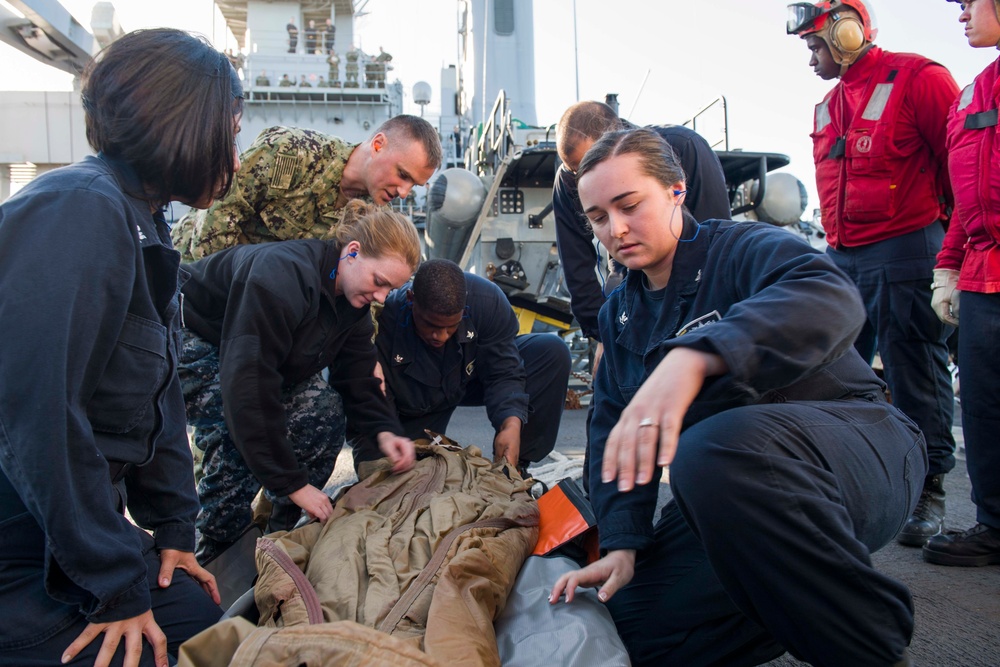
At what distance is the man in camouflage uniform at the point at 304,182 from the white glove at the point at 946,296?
1945mm

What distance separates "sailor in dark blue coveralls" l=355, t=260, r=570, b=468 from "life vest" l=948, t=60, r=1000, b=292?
1662 millimetres

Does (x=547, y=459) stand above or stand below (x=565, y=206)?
below

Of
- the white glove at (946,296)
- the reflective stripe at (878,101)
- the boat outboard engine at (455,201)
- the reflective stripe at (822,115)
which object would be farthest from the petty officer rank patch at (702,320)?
the boat outboard engine at (455,201)

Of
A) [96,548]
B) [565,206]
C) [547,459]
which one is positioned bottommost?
[547,459]

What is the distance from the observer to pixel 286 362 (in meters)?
2.27

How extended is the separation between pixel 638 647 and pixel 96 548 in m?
1.14

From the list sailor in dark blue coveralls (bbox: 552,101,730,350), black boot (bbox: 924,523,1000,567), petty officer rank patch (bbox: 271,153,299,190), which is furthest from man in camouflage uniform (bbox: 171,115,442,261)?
black boot (bbox: 924,523,1000,567)

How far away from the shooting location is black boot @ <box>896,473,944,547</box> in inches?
91.5

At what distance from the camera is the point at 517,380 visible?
299cm

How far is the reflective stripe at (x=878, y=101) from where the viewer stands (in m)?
2.51

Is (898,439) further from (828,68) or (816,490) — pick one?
(828,68)

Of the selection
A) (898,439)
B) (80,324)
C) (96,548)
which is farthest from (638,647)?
(80,324)

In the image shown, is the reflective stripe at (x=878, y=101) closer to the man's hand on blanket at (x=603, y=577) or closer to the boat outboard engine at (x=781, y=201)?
the man's hand on blanket at (x=603, y=577)

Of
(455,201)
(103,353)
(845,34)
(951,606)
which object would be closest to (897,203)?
(845,34)
